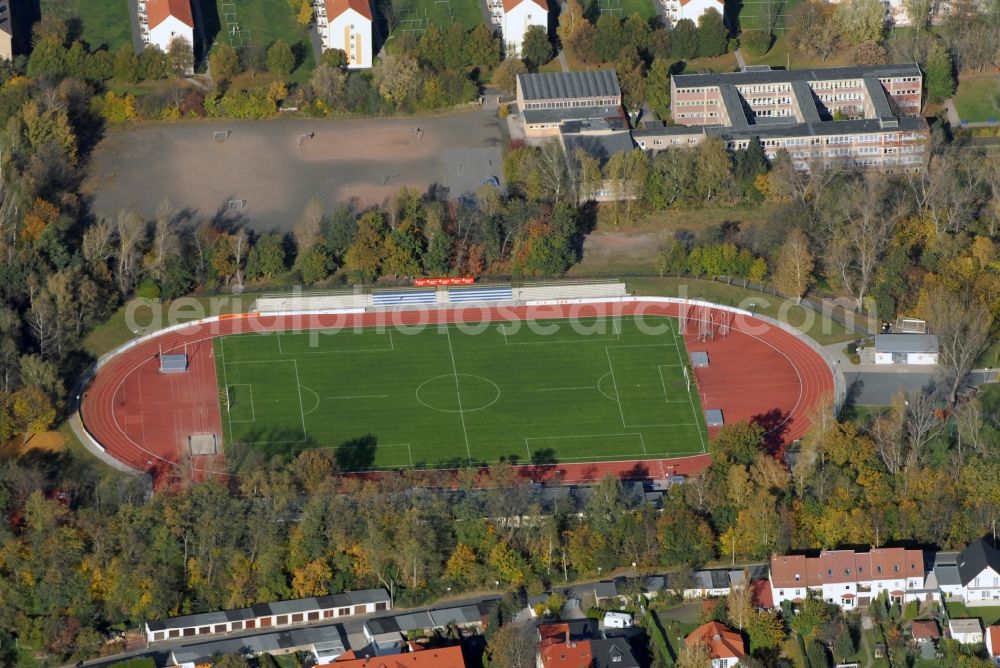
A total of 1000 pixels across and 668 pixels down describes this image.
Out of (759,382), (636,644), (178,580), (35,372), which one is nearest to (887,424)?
(759,382)

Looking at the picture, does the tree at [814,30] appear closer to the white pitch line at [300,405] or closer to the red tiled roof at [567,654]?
the white pitch line at [300,405]

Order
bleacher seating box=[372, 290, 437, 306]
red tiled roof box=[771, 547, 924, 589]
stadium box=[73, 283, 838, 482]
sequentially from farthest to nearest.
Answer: bleacher seating box=[372, 290, 437, 306] < stadium box=[73, 283, 838, 482] < red tiled roof box=[771, 547, 924, 589]

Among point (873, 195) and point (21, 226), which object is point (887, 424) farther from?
point (21, 226)

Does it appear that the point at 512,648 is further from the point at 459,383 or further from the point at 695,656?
the point at 459,383

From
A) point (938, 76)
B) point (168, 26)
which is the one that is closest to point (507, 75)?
point (168, 26)

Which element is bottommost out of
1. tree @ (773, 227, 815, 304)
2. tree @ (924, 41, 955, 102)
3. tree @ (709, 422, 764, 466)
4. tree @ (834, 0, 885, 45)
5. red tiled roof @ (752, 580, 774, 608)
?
red tiled roof @ (752, 580, 774, 608)

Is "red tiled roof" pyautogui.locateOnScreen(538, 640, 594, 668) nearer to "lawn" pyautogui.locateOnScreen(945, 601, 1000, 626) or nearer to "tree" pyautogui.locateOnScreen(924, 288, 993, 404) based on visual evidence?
"lawn" pyautogui.locateOnScreen(945, 601, 1000, 626)

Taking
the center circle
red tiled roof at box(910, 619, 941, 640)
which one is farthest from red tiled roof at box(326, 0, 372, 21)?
red tiled roof at box(910, 619, 941, 640)
